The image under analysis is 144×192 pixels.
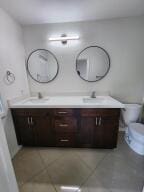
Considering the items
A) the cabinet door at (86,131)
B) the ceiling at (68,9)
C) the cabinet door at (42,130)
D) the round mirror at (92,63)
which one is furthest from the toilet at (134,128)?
the ceiling at (68,9)

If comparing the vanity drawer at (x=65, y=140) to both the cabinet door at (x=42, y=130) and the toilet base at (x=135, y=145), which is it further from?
the toilet base at (x=135, y=145)

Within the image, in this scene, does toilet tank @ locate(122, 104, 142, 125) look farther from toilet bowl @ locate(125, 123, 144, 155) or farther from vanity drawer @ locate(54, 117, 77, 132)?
vanity drawer @ locate(54, 117, 77, 132)

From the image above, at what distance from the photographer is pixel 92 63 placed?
2.17m

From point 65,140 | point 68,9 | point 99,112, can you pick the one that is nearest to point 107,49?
point 68,9

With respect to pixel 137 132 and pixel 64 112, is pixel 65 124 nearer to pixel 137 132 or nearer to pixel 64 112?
pixel 64 112

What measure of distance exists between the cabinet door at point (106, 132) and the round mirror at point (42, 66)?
131 centimetres

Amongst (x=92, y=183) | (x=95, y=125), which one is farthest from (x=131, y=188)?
(x=95, y=125)

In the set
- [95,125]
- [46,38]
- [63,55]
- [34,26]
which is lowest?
[95,125]

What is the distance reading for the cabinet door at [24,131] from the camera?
1867 millimetres

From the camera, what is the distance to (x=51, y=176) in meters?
1.49

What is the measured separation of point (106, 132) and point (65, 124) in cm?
69

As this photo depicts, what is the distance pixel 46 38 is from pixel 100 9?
107cm

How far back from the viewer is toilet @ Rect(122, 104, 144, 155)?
179 centimetres

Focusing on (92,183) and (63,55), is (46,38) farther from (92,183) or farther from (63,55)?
(92,183)
